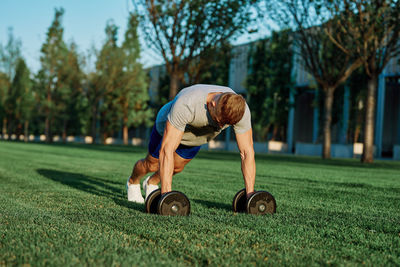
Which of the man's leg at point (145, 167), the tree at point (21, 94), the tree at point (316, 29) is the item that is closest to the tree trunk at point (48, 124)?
the tree at point (21, 94)

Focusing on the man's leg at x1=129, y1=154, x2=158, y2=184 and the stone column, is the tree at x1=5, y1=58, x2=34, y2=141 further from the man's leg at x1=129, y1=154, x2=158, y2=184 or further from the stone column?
the man's leg at x1=129, y1=154, x2=158, y2=184

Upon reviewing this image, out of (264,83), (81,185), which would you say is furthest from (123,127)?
(81,185)

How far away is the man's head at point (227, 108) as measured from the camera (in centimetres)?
352

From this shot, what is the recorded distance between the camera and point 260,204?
4184 millimetres

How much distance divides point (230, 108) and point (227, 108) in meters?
0.03

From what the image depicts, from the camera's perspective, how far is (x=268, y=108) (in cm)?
3053

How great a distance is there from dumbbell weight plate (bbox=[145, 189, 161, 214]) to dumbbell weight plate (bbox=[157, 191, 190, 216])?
24 cm

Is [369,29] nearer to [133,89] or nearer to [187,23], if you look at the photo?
[187,23]

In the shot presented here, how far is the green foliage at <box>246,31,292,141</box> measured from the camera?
30.6 meters

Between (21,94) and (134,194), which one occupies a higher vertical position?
(21,94)

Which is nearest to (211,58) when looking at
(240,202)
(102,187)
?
(102,187)

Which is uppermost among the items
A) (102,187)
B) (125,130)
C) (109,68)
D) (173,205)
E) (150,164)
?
(109,68)

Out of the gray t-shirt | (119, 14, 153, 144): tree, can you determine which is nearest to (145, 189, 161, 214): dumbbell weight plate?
the gray t-shirt

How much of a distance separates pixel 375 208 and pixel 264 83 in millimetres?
26610
